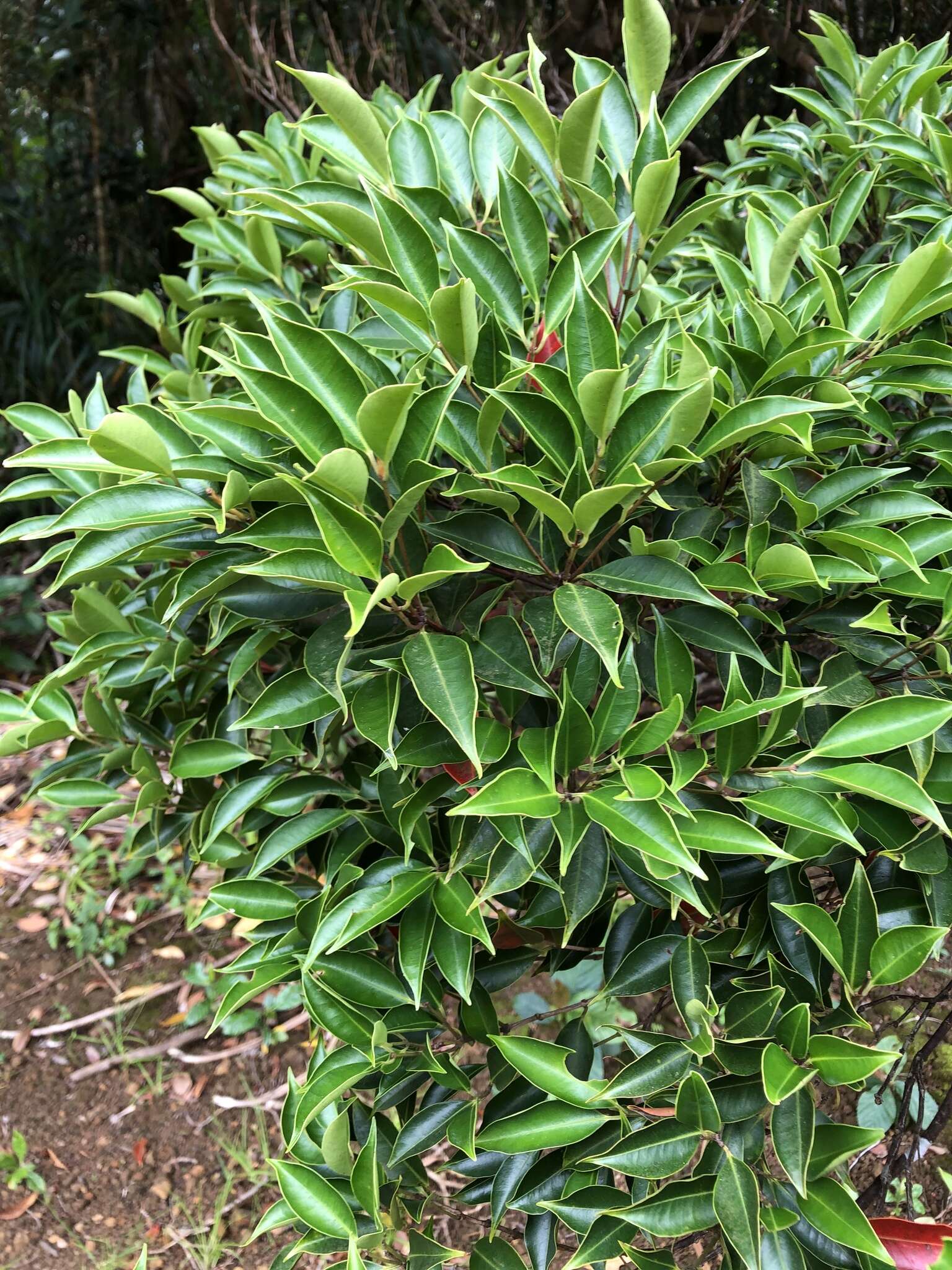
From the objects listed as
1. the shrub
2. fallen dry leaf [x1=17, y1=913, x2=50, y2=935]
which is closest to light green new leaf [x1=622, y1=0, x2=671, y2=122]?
the shrub

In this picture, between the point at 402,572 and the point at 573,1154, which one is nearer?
the point at 402,572

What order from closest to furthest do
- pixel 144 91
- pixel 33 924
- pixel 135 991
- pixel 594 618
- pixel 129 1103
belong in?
1. pixel 594 618
2. pixel 129 1103
3. pixel 135 991
4. pixel 33 924
5. pixel 144 91

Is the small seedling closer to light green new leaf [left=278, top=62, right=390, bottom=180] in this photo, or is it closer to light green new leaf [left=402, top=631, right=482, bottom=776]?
light green new leaf [left=402, top=631, right=482, bottom=776]

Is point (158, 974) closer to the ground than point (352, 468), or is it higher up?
closer to the ground

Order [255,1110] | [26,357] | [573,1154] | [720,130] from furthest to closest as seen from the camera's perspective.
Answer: [26,357]
[720,130]
[255,1110]
[573,1154]

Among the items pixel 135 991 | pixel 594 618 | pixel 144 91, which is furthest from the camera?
pixel 144 91

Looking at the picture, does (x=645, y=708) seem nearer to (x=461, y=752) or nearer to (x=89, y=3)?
(x=461, y=752)

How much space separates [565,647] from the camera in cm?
92

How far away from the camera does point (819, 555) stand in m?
0.90

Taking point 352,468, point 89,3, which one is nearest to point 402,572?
point 352,468

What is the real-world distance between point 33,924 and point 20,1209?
914mm

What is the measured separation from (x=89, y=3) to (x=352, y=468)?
5733mm

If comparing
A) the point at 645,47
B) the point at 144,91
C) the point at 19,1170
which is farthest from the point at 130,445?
the point at 144,91

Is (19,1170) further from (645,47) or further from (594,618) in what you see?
(645,47)
